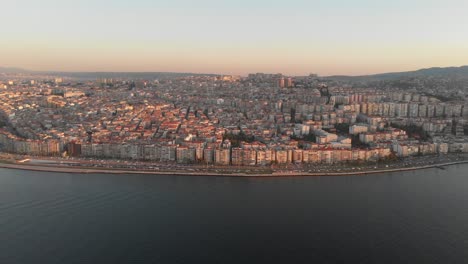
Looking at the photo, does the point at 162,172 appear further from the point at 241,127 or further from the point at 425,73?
the point at 425,73

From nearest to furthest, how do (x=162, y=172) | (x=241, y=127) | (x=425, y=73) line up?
(x=162, y=172)
(x=241, y=127)
(x=425, y=73)

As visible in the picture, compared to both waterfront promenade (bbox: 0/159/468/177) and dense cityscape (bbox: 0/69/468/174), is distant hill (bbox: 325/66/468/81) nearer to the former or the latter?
dense cityscape (bbox: 0/69/468/174)

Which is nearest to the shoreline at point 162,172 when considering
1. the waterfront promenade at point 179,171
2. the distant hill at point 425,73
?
the waterfront promenade at point 179,171

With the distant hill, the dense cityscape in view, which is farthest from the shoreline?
the distant hill

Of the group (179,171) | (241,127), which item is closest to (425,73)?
(241,127)

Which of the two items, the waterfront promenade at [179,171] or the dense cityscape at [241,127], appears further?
the dense cityscape at [241,127]

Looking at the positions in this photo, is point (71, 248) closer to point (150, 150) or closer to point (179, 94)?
point (150, 150)

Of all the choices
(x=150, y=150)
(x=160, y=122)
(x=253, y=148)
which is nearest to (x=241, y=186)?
(x=253, y=148)

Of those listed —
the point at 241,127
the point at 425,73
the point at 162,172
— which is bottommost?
the point at 162,172

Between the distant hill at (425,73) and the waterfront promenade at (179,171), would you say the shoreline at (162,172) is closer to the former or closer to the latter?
the waterfront promenade at (179,171)
